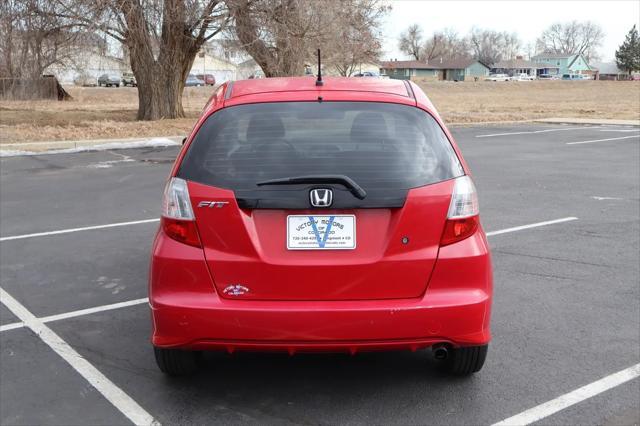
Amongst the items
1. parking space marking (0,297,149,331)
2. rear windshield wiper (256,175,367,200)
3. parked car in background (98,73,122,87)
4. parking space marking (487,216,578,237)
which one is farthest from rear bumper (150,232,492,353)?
parked car in background (98,73,122,87)

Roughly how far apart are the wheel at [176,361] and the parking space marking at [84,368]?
0.83 feet

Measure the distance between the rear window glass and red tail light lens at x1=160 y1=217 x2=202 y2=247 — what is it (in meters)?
0.23

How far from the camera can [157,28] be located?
20922mm

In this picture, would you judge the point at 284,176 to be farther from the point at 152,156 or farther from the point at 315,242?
the point at 152,156

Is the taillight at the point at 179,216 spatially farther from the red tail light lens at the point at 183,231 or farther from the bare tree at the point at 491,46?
the bare tree at the point at 491,46

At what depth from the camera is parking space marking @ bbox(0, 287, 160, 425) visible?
11.9 feet

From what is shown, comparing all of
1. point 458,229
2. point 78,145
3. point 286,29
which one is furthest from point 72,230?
point 286,29

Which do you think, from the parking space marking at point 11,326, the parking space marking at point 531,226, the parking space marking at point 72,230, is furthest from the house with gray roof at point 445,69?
the parking space marking at point 11,326

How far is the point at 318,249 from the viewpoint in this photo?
3.45 metres

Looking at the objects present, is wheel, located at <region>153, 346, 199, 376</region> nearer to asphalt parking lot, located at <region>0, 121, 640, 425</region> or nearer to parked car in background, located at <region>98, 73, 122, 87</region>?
asphalt parking lot, located at <region>0, 121, 640, 425</region>

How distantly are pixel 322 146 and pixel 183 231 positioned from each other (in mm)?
816

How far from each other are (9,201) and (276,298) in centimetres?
763

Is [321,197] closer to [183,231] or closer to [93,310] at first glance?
[183,231]

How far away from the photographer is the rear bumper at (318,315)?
11.1 feet
